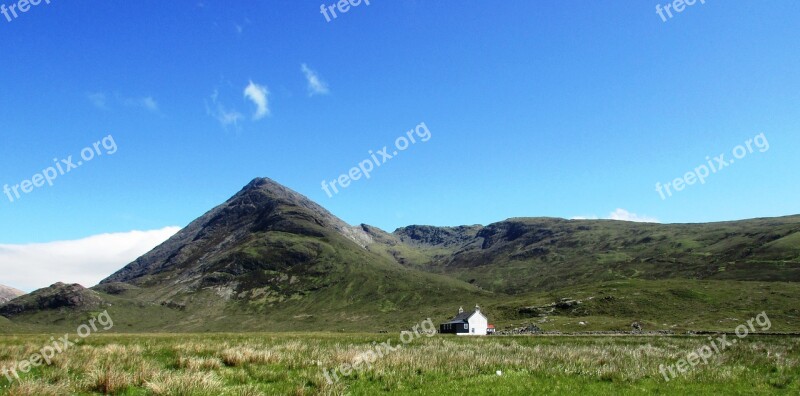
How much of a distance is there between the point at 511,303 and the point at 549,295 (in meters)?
14.1

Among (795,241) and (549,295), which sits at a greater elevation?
(549,295)

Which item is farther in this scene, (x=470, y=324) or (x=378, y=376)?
(x=470, y=324)

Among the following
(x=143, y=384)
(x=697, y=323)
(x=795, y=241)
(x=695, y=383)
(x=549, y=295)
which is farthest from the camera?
(x=795, y=241)

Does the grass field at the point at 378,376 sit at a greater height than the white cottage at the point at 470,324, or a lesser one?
greater

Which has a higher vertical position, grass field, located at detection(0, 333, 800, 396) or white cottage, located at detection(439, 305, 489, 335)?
grass field, located at detection(0, 333, 800, 396)

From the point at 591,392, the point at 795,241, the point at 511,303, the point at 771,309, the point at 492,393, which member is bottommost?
the point at 795,241

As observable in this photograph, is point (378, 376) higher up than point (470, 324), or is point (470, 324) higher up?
point (378, 376)

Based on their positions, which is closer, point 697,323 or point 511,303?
point 697,323

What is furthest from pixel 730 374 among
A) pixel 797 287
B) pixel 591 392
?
pixel 797 287

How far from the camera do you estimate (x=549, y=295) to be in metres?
169

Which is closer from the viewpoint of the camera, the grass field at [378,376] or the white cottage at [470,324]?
the grass field at [378,376]

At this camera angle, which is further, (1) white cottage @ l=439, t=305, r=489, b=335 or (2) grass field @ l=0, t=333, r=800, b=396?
(1) white cottage @ l=439, t=305, r=489, b=335

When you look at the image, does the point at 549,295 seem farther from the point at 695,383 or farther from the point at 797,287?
the point at 695,383

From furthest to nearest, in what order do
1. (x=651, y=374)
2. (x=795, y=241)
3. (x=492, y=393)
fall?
(x=795, y=241)
(x=651, y=374)
(x=492, y=393)
